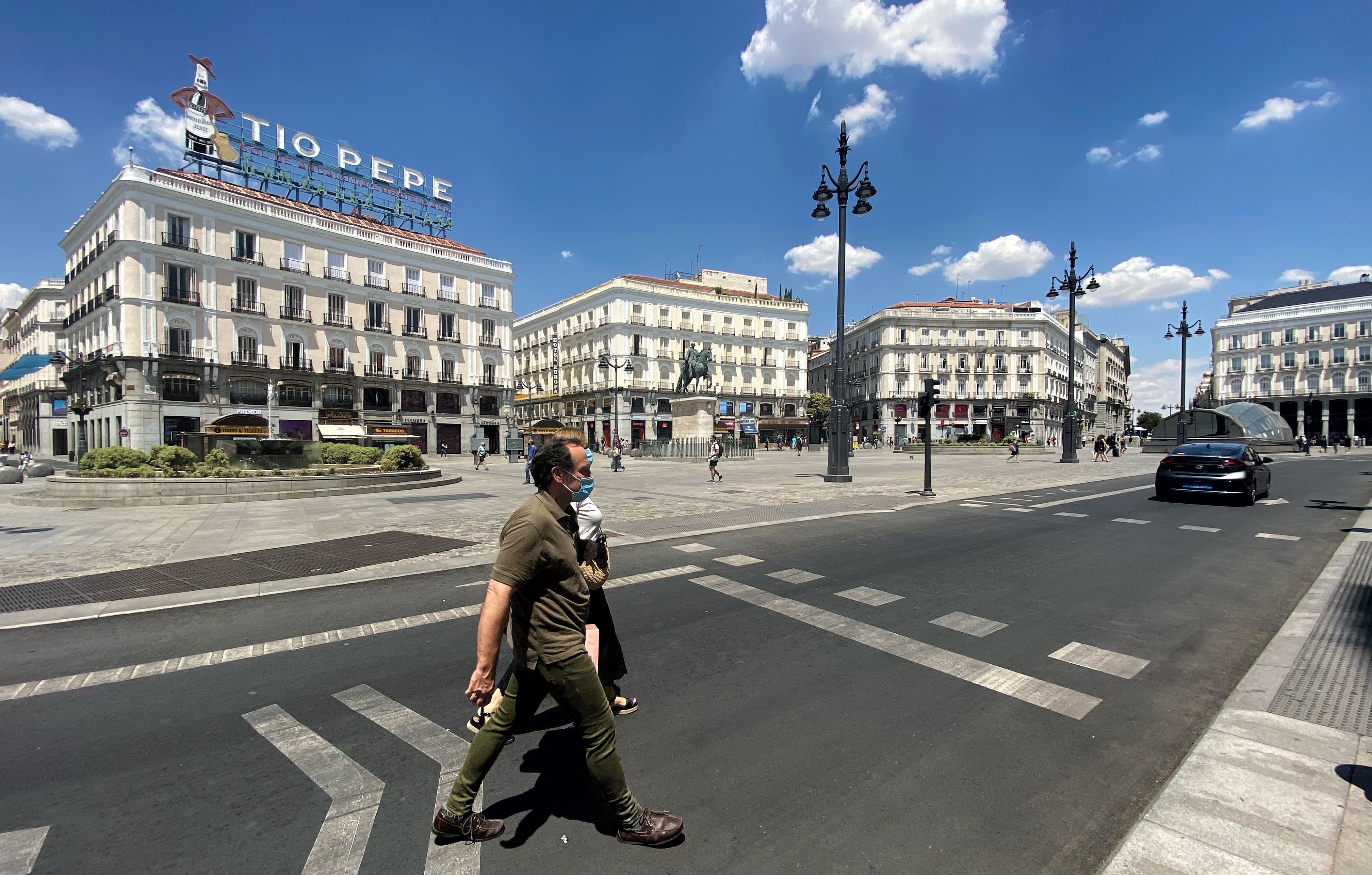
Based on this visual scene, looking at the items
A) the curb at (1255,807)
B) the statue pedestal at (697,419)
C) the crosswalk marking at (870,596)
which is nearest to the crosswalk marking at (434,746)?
the curb at (1255,807)

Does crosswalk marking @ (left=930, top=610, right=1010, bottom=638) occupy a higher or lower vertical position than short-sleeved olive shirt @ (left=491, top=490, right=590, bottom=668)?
lower

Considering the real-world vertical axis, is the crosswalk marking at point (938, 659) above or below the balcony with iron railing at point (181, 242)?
below

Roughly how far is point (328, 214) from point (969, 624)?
54.8m

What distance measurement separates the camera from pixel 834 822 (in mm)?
2525

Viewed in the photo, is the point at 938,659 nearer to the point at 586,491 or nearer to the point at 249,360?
the point at 586,491

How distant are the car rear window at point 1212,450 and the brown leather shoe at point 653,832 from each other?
1562 centimetres

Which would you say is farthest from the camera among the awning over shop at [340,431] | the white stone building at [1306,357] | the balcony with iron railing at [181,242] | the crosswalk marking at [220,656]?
the white stone building at [1306,357]

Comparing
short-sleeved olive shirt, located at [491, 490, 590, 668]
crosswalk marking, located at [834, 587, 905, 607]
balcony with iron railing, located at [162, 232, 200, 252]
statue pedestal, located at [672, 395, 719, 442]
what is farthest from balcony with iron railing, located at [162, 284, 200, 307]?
short-sleeved olive shirt, located at [491, 490, 590, 668]

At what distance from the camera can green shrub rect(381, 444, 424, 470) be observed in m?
18.8

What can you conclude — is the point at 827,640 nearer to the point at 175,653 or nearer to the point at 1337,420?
the point at 175,653

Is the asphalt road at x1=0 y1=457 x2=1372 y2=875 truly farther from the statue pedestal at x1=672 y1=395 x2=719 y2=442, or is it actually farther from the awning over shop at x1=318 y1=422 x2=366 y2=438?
the awning over shop at x1=318 y1=422 x2=366 y2=438

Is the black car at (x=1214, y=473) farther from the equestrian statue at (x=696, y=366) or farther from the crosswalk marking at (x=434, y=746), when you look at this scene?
the equestrian statue at (x=696, y=366)

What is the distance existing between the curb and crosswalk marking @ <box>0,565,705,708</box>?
372cm

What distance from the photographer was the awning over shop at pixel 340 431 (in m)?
41.7
